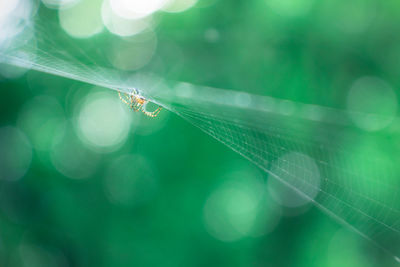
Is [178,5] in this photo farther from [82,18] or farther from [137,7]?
[82,18]

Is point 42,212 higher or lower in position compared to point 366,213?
higher

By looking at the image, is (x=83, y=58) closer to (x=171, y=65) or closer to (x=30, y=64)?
(x=171, y=65)

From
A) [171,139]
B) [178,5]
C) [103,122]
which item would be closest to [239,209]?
[171,139]

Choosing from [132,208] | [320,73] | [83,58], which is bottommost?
[132,208]

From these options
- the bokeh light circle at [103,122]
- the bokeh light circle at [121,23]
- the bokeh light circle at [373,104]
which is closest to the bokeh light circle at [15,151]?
the bokeh light circle at [103,122]

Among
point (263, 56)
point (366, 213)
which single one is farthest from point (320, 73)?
point (366, 213)

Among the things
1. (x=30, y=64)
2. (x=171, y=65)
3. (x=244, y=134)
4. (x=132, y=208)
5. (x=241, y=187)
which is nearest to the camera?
(x=30, y=64)

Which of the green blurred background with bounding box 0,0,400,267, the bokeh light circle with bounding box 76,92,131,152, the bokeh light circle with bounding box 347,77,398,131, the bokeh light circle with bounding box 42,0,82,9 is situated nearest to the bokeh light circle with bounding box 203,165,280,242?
the green blurred background with bounding box 0,0,400,267
